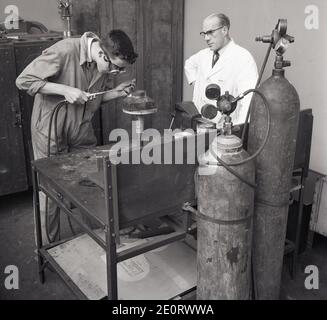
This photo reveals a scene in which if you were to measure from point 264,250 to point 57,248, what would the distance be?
3.63 ft

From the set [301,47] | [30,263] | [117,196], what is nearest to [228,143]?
[117,196]

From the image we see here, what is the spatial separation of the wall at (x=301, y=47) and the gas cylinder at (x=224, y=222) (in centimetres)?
129

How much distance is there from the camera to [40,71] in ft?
7.60

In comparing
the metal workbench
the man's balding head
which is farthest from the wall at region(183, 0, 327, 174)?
the metal workbench

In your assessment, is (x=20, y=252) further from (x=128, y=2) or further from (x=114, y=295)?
(x=128, y=2)

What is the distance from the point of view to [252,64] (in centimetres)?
271

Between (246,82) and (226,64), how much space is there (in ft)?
0.67

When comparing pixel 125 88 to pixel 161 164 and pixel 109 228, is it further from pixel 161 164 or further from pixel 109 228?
pixel 109 228

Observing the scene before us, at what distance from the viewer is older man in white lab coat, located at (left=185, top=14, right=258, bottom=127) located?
2678 millimetres

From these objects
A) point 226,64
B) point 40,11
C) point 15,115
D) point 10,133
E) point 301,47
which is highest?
point 40,11

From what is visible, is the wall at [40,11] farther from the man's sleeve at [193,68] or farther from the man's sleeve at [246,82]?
the man's sleeve at [246,82]

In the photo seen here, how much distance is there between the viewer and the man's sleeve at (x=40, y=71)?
2.30 metres

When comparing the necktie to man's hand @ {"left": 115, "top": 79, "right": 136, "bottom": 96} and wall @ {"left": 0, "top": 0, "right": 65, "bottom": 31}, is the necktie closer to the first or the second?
man's hand @ {"left": 115, "top": 79, "right": 136, "bottom": 96}
